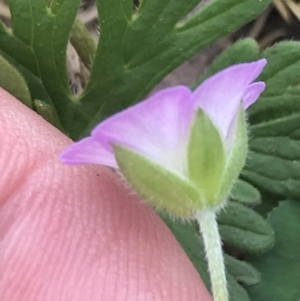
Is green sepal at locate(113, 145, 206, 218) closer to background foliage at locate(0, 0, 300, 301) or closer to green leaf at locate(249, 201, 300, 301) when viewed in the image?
background foliage at locate(0, 0, 300, 301)

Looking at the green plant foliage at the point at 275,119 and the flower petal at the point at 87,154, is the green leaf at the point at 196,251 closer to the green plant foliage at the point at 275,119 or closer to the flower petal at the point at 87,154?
the green plant foliage at the point at 275,119

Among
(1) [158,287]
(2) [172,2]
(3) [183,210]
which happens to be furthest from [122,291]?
(2) [172,2]

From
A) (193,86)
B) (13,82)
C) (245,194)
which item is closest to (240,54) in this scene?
(193,86)

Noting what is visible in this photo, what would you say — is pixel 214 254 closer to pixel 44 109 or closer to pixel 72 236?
pixel 72 236

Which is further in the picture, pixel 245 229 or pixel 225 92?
pixel 245 229

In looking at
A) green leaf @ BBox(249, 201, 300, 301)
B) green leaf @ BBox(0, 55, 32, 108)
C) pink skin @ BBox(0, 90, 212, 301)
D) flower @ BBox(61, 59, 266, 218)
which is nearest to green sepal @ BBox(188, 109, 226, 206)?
flower @ BBox(61, 59, 266, 218)

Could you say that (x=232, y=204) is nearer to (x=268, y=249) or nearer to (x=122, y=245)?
(x=268, y=249)
